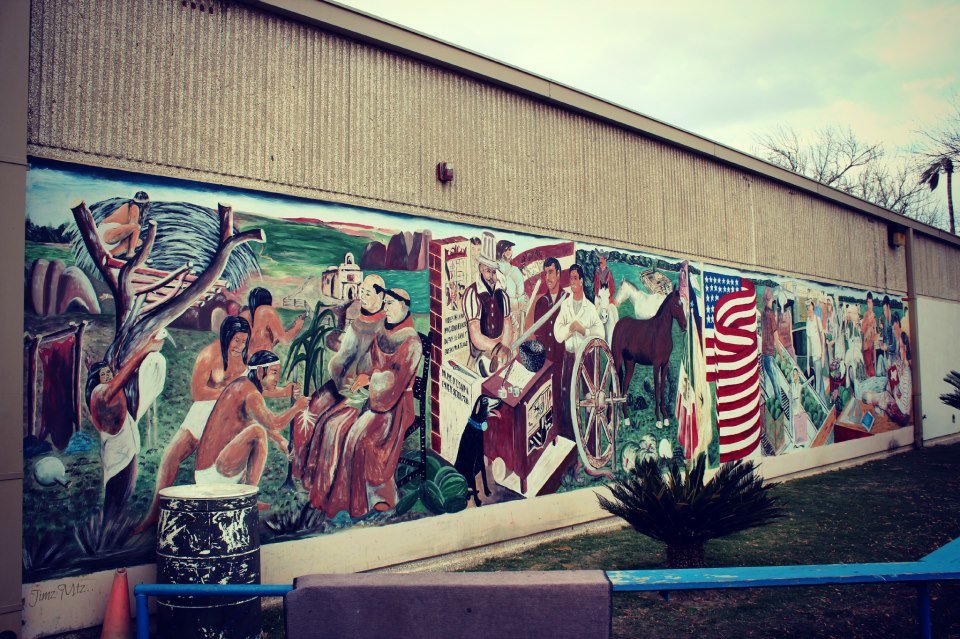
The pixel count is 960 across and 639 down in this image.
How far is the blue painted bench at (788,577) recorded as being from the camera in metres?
4.09

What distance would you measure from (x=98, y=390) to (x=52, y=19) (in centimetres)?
267

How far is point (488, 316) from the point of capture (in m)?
8.20

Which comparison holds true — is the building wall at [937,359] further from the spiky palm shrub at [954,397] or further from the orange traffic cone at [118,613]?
the orange traffic cone at [118,613]

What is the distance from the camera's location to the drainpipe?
693 inches

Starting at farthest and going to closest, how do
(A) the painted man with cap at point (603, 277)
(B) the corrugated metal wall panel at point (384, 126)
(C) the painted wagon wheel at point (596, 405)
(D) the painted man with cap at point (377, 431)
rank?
(A) the painted man with cap at point (603, 277), (C) the painted wagon wheel at point (596, 405), (B) the corrugated metal wall panel at point (384, 126), (D) the painted man with cap at point (377, 431)

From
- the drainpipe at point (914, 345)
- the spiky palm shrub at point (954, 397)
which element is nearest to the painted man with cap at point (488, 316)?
the spiky palm shrub at point (954, 397)

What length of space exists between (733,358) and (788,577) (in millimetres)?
8289

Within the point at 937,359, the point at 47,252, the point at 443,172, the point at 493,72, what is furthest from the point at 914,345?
the point at 47,252

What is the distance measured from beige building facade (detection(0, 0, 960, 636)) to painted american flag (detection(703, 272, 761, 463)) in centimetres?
65

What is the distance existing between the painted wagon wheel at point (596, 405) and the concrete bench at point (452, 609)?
209 inches

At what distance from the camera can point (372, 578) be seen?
3.99 meters

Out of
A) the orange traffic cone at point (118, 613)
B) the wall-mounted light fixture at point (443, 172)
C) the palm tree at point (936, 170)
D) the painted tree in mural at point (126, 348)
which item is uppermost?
the palm tree at point (936, 170)

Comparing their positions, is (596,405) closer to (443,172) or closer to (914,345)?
(443,172)

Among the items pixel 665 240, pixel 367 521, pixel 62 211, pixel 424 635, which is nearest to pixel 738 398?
pixel 665 240
